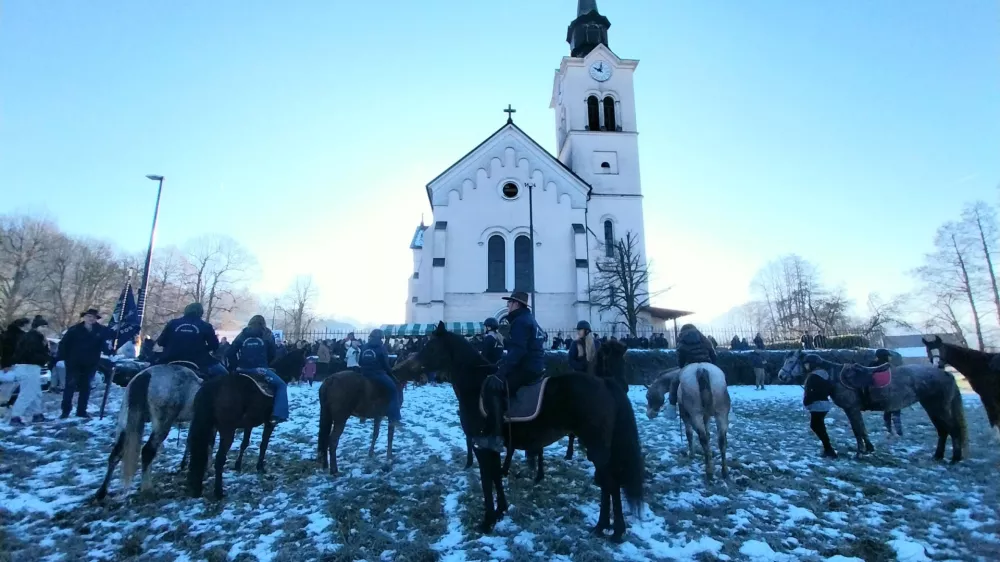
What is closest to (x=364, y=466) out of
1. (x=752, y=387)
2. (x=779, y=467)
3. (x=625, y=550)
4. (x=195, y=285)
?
(x=625, y=550)

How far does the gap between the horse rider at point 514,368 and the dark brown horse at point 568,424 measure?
95 millimetres

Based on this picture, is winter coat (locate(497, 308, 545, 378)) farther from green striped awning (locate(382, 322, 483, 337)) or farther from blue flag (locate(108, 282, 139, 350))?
green striped awning (locate(382, 322, 483, 337))

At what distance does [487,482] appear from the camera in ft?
15.2

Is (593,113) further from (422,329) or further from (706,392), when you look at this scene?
(706,392)

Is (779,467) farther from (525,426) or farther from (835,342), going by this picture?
(835,342)

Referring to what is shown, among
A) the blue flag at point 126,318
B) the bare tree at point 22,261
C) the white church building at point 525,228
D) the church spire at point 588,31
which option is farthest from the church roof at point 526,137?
the bare tree at point 22,261

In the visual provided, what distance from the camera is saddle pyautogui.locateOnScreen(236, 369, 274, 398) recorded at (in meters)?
6.08

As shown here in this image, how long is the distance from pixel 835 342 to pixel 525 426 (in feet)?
82.9

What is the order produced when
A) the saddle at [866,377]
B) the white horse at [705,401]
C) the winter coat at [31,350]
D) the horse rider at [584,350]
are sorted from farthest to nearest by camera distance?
the winter coat at [31,350] → the horse rider at [584,350] → the saddle at [866,377] → the white horse at [705,401]

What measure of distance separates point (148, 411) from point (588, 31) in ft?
124

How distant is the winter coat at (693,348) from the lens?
25.8 feet

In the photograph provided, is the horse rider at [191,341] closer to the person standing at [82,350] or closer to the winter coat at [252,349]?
the winter coat at [252,349]

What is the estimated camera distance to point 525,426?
4.86 m

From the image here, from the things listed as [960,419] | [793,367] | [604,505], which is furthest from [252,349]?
[960,419]
